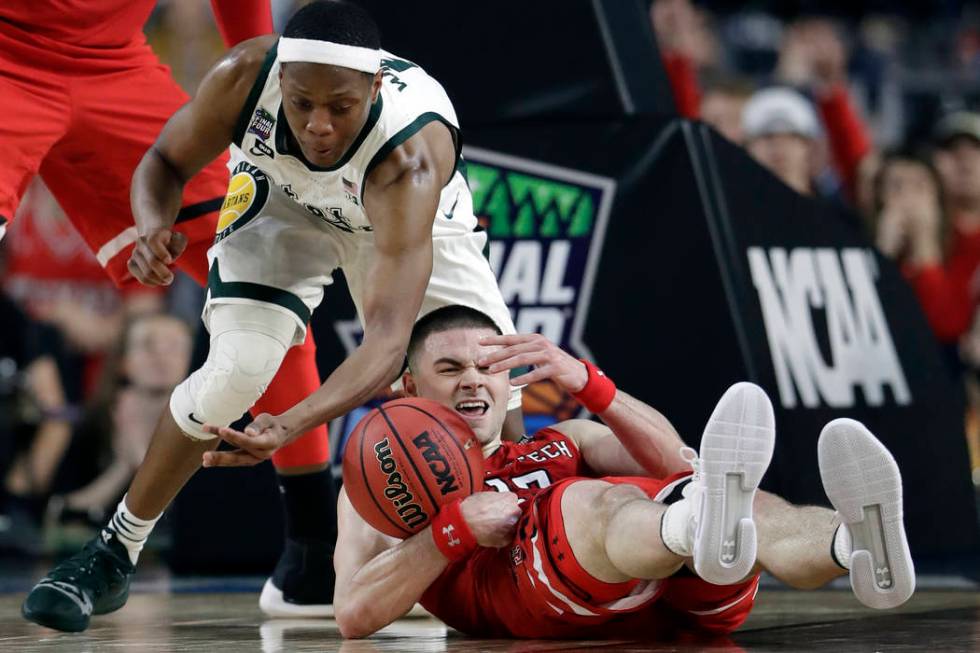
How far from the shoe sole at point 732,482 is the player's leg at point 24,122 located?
1892 millimetres

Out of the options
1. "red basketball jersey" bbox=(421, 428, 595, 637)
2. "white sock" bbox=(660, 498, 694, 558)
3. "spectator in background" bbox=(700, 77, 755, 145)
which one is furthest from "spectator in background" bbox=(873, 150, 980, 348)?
"white sock" bbox=(660, 498, 694, 558)

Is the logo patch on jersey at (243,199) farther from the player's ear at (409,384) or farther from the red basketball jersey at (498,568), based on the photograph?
the red basketball jersey at (498,568)

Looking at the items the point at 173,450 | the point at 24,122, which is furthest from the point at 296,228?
the point at 24,122

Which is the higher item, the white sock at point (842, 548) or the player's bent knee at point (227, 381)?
the player's bent knee at point (227, 381)

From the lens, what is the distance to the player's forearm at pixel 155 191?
3.70 meters

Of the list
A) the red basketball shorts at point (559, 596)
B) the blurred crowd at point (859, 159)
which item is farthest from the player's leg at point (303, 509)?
the blurred crowd at point (859, 159)

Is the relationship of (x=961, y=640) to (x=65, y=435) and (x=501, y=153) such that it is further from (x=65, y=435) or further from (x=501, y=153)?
(x=65, y=435)

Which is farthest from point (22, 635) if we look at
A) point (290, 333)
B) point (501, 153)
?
point (501, 153)

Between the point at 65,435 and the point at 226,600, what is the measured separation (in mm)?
3741

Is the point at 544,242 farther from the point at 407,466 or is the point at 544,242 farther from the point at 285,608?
the point at 407,466

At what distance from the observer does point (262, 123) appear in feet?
11.9

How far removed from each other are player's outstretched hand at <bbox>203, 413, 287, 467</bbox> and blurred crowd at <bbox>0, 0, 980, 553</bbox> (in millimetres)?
3947

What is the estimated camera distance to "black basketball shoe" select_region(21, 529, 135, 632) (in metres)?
3.66

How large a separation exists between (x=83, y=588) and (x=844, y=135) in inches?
203
